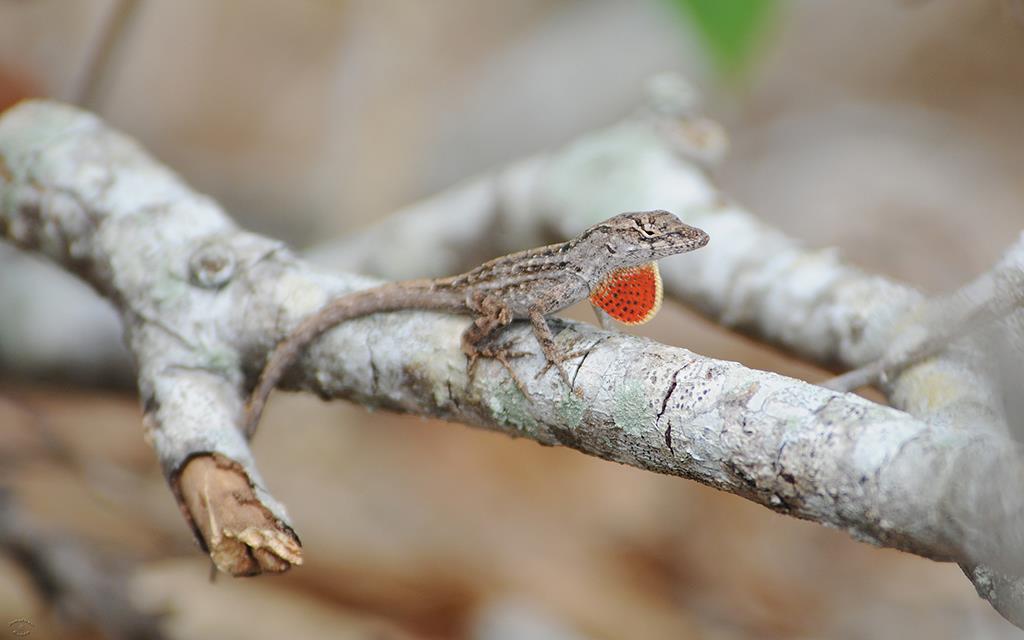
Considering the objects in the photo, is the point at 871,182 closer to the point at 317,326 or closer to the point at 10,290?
the point at 317,326

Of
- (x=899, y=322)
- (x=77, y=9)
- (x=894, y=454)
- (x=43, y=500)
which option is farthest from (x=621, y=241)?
(x=77, y=9)

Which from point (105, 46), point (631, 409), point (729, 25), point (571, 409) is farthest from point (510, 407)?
point (105, 46)

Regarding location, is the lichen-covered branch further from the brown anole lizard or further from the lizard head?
the lizard head

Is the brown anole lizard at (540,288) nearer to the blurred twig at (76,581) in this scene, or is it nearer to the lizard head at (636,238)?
the lizard head at (636,238)

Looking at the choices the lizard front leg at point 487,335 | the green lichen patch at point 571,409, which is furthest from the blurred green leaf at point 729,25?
the lizard front leg at point 487,335

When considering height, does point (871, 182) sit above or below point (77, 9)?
below

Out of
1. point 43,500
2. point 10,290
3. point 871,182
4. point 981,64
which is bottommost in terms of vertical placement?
point 43,500

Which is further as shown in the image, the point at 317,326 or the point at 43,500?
the point at 43,500

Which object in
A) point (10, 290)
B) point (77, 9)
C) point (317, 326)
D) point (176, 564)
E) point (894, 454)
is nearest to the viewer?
point (894, 454)
